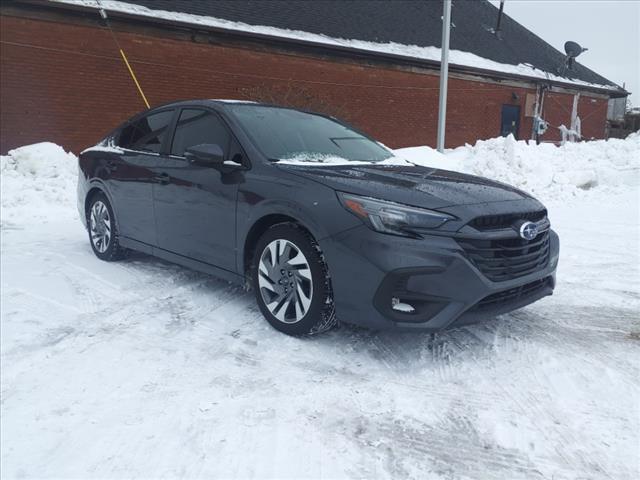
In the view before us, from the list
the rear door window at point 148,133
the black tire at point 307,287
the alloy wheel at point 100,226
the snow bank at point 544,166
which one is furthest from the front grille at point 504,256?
the snow bank at point 544,166

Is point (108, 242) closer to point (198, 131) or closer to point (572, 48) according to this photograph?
point (198, 131)

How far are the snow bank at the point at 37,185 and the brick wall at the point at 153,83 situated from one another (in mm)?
2302

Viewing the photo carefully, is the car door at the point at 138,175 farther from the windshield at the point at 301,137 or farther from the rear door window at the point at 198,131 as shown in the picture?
the windshield at the point at 301,137

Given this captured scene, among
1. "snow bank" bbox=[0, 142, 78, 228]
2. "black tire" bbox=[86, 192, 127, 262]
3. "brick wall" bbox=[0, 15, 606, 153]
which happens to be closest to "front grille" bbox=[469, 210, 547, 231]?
"black tire" bbox=[86, 192, 127, 262]

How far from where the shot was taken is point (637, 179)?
31.7ft

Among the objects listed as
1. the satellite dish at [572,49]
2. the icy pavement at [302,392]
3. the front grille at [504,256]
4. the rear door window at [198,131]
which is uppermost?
the satellite dish at [572,49]

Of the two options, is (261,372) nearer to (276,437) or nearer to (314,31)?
(276,437)

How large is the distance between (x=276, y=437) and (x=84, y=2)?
12.1 meters

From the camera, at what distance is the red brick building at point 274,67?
11.2 m

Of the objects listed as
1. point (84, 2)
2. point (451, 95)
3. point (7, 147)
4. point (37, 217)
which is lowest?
point (37, 217)

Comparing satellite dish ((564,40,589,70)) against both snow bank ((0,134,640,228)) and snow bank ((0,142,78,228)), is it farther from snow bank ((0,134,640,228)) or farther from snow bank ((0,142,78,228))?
snow bank ((0,142,78,228))

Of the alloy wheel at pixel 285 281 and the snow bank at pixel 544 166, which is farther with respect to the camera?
the snow bank at pixel 544 166

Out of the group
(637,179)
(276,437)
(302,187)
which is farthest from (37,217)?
(637,179)

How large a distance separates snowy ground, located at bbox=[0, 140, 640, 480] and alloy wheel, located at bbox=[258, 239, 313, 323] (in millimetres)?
193
